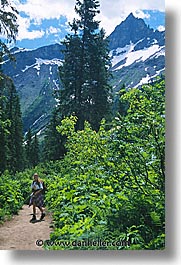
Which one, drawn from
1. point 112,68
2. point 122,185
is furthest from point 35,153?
point 112,68

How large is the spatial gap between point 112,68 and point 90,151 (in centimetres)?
75

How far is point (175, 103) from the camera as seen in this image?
3.67 metres

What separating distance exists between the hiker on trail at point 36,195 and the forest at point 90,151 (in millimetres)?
44

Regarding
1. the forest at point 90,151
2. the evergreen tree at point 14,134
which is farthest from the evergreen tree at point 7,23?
the evergreen tree at point 14,134

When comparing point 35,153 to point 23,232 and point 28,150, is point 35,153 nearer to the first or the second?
point 28,150

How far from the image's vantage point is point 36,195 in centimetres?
384

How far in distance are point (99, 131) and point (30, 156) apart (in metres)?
0.61

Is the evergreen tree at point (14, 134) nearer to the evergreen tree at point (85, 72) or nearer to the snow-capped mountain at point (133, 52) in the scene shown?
the evergreen tree at point (85, 72)

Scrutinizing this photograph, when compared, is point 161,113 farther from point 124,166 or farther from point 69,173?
point 69,173

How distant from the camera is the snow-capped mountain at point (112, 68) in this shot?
153 inches

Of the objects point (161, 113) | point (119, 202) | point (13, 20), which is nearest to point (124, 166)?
point (119, 202)

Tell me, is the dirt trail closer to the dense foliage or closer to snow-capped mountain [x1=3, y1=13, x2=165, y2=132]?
the dense foliage

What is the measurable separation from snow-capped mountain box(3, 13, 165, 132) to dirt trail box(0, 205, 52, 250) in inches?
29.1

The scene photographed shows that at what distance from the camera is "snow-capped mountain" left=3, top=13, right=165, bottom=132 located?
3877 millimetres
